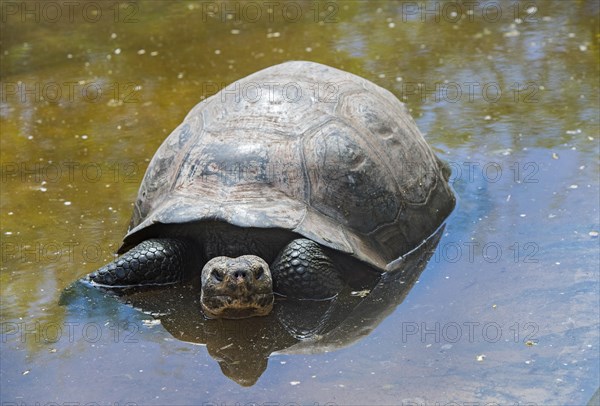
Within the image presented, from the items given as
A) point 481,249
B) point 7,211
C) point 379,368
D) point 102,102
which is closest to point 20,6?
point 102,102

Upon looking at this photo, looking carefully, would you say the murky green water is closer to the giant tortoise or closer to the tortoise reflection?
the tortoise reflection

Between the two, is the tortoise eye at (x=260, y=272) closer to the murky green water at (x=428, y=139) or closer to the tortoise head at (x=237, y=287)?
the tortoise head at (x=237, y=287)

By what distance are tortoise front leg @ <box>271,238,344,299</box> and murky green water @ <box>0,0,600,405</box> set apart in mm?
418

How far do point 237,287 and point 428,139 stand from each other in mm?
2881

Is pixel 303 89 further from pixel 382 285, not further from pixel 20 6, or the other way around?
pixel 20 6

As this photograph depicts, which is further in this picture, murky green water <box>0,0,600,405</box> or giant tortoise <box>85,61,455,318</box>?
giant tortoise <box>85,61,455,318</box>

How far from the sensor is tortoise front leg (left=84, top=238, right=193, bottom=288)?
5.39m

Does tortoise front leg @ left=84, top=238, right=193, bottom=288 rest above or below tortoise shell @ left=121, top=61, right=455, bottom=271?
below

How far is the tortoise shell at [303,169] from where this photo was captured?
5266 mm

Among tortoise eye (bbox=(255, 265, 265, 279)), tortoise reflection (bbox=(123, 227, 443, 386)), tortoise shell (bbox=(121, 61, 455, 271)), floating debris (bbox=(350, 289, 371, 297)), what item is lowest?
floating debris (bbox=(350, 289, 371, 297))

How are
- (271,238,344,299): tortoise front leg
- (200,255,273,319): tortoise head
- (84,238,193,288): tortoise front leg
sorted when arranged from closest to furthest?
(200,255,273,319): tortoise head → (271,238,344,299): tortoise front leg → (84,238,193,288): tortoise front leg

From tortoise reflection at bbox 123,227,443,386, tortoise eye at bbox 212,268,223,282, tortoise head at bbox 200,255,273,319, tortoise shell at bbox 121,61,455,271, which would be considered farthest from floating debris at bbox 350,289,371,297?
tortoise eye at bbox 212,268,223,282

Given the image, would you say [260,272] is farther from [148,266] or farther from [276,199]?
[148,266]

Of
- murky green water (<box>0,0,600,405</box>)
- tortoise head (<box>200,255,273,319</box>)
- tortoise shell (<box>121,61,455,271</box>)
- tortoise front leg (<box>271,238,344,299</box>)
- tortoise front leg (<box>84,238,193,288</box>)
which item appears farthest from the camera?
tortoise front leg (<box>84,238,193,288</box>)
